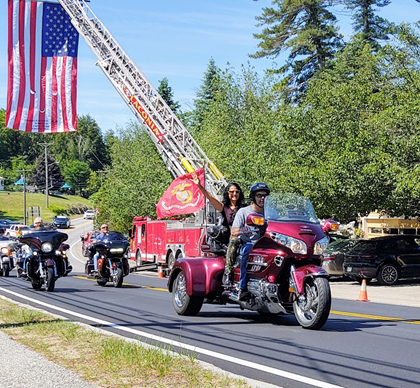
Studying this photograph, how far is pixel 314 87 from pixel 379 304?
15.8 m

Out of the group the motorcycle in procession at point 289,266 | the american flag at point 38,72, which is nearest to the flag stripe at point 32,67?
the american flag at point 38,72

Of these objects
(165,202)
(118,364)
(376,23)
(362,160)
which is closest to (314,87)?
(362,160)

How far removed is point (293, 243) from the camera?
9352 millimetres

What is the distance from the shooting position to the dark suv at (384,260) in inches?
875

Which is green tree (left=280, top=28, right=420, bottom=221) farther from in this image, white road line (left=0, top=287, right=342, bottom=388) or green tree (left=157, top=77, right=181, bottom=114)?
green tree (left=157, top=77, right=181, bottom=114)

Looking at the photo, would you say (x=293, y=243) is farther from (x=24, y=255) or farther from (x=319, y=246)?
(x=24, y=255)

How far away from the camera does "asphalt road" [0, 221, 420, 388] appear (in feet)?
22.4

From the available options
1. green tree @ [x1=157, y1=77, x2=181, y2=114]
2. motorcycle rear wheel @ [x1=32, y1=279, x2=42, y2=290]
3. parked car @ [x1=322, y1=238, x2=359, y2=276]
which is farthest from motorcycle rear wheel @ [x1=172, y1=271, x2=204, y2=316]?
green tree @ [x1=157, y1=77, x2=181, y2=114]

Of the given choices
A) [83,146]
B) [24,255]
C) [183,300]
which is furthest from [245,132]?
[83,146]

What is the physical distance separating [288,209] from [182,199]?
46.8ft

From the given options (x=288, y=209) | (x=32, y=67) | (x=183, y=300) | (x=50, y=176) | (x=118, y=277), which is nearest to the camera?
(x=288, y=209)

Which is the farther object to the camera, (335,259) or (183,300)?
(335,259)

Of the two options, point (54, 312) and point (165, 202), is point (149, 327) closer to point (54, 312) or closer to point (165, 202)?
point (54, 312)

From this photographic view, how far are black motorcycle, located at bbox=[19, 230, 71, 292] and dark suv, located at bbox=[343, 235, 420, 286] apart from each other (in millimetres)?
9921
